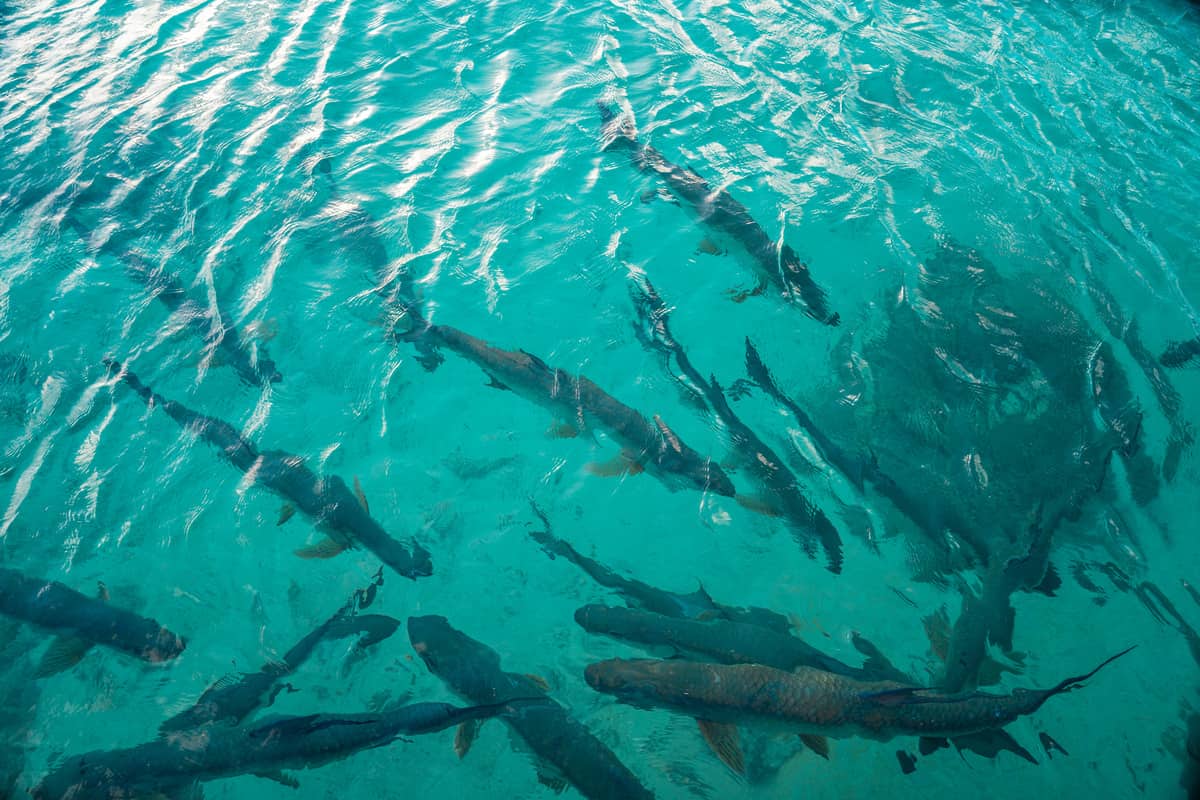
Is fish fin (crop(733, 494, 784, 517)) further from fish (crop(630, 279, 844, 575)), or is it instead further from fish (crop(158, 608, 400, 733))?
fish (crop(158, 608, 400, 733))

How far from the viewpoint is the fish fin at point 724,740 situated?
12.7 feet

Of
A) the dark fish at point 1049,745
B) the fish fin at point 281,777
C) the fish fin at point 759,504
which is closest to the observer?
the fish fin at point 281,777

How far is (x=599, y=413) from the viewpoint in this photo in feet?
17.6

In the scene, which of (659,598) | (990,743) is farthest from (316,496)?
(990,743)

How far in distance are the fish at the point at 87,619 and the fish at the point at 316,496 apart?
1041 mm

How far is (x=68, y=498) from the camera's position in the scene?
16.3ft

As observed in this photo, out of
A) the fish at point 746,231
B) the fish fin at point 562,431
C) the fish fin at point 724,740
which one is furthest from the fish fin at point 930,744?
the fish at point 746,231

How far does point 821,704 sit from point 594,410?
9.04 ft

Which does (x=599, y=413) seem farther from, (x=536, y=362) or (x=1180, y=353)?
(x=1180, y=353)

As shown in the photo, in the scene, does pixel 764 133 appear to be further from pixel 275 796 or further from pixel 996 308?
pixel 275 796

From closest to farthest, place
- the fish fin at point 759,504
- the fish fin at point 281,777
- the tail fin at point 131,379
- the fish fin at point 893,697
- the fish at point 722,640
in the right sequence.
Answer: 1. the fish fin at point 893,697
2. the fish fin at point 281,777
3. the fish at point 722,640
4. the fish fin at point 759,504
5. the tail fin at point 131,379

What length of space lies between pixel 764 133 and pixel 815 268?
2.59m

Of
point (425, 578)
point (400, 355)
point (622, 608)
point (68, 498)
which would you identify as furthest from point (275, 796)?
point (400, 355)

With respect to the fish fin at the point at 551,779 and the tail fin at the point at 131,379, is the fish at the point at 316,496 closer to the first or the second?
the tail fin at the point at 131,379
